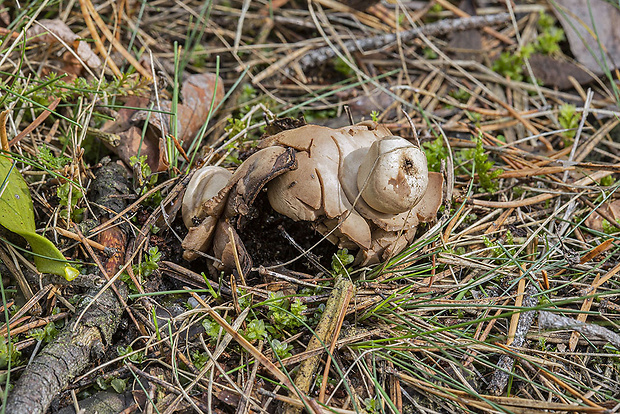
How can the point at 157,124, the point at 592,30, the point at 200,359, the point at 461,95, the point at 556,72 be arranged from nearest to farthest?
the point at 200,359
the point at 157,124
the point at 461,95
the point at 556,72
the point at 592,30

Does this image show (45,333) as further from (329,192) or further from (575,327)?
(575,327)

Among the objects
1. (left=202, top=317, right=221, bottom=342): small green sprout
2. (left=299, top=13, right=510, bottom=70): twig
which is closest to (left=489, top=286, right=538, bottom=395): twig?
(left=202, top=317, right=221, bottom=342): small green sprout

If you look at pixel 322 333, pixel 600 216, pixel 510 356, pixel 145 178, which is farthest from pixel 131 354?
pixel 600 216

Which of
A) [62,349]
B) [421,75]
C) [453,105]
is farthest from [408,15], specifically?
[62,349]

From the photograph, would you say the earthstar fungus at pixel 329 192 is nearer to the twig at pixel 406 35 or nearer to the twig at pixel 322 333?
the twig at pixel 322 333

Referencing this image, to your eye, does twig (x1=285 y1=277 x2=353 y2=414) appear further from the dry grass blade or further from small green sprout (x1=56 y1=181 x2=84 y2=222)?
small green sprout (x1=56 y1=181 x2=84 y2=222)
